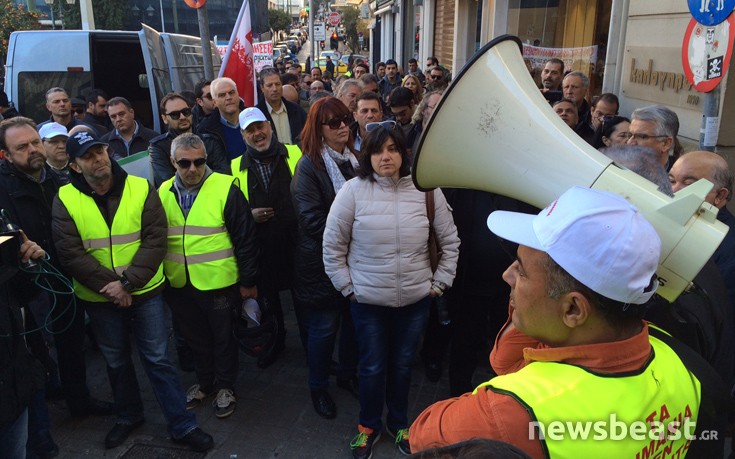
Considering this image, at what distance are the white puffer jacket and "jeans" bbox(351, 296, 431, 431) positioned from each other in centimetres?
11

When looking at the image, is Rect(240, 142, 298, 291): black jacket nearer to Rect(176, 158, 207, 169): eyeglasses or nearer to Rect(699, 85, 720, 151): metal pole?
Rect(176, 158, 207, 169): eyeglasses

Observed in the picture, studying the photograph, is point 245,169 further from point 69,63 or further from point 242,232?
point 69,63

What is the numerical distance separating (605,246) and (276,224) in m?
3.09

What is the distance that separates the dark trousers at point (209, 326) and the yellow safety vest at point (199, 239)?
100 millimetres

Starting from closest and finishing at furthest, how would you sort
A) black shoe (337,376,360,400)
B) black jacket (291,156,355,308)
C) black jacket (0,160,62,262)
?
1. black jacket (0,160,62,262)
2. black jacket (291,156,355,308)
3. black shoe (337,376,360,400)

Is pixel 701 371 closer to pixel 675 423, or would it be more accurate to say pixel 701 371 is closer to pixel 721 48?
pixel 675 423

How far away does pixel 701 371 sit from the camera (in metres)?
1.26

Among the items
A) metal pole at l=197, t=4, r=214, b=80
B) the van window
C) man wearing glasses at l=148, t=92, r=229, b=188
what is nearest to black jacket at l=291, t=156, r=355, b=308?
man wearing glasses at l=148, t=92, r=229, b=188

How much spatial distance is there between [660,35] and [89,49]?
6.75 m

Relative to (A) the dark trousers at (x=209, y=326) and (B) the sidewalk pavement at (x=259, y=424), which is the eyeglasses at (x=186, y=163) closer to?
(A) the dark trousers at (x=209, y=326)

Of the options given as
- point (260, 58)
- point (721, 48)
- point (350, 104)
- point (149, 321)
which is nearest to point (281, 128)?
point (350, 104)

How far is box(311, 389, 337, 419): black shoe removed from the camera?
11.5 feet

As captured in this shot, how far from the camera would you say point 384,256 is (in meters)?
2.93

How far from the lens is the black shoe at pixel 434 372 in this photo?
3.94m
